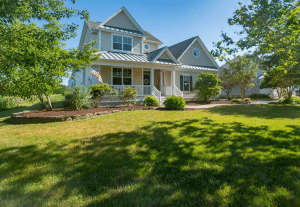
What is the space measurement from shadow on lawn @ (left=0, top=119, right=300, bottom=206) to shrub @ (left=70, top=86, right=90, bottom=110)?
5.88 meters

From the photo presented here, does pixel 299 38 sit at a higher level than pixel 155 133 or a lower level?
higher

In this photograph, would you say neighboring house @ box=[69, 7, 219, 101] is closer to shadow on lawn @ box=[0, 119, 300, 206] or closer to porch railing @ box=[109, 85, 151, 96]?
porch railing @ box=[109, 85, 151, 96]

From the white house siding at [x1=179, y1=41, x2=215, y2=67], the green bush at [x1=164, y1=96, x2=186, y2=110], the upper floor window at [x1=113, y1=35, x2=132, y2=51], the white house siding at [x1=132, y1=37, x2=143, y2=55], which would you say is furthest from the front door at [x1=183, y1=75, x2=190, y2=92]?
the green bush at [x1=164, y1=96, x2=186, y2=110]

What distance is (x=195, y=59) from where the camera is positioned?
1945 cm

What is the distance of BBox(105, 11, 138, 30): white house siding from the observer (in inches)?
586

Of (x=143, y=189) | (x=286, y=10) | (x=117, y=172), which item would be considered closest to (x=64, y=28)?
(x=117, y=172)

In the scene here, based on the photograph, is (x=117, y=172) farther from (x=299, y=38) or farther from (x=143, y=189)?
(x=299, y=38)

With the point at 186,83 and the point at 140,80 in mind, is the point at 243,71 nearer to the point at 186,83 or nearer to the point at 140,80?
the point at 186,83

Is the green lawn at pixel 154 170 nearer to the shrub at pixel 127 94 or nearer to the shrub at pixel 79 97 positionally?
the shrub at pixel 79 97

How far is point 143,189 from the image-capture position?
223cm

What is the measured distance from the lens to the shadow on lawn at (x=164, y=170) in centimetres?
207

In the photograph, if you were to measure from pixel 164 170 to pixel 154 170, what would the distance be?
6.7 inches

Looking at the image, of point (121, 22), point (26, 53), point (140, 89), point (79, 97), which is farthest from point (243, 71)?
point (26, 53)

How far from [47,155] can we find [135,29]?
49.4 feet
